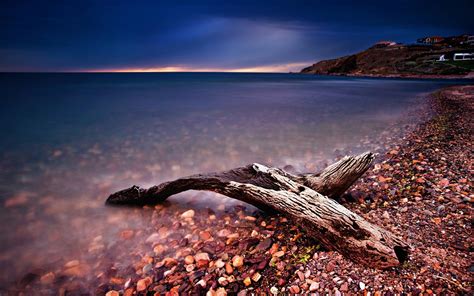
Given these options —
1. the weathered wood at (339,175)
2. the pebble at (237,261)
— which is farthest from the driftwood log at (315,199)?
the pebble at (237,261)

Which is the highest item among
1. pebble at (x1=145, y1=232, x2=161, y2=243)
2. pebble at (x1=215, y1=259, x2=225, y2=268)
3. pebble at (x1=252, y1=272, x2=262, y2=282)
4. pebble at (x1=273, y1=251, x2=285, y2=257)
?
pebble at (x1=273, y1=251, x2=285, y2=257)

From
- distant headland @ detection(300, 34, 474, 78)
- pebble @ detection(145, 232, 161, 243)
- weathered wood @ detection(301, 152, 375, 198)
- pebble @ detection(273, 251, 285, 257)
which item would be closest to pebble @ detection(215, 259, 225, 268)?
pebble @ detection(273, 251, 285, 257)

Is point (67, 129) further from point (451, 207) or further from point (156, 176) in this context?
point (451, 207)

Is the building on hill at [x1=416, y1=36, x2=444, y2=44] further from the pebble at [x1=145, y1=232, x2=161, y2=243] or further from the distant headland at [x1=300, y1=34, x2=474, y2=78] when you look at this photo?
the pebble at [x1=145, y1=232, x2=161, y2=243]

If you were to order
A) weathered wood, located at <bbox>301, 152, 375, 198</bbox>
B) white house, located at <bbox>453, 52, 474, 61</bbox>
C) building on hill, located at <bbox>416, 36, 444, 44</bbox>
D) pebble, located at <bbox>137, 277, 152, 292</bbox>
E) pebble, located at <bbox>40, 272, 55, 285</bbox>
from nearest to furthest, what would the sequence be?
1. pebble, located at <bbox>137, 277, 152, 292</bbox>
2. pebble, located at <bbox>40, 272, 55, 285</bbox>
3. weathered wood, located at <bbox>301, 152, 375, 198</bbox>
4. white house, located at <bbox>453, 52, 474, 61</bbox>
5. building on hill, located at <bbox>416, 36, 444, 44</bbox>

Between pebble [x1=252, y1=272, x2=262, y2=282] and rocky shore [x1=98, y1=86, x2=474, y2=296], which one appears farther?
pebble [x1=252, y1=272, x2=262, y2=282]

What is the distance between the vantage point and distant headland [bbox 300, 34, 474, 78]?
6102 cm

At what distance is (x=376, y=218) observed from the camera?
3250mm

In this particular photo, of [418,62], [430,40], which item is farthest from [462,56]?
[430,40]

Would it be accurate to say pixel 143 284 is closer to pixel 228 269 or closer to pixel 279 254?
pixel 228 269

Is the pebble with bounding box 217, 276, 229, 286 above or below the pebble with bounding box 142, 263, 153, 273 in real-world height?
above

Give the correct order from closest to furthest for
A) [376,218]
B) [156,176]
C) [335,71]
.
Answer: [376,218] → [156,176] → [335,71]

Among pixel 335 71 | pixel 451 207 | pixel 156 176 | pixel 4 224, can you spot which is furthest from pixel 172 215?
pixel 335 71

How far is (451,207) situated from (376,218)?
3.22 ft
